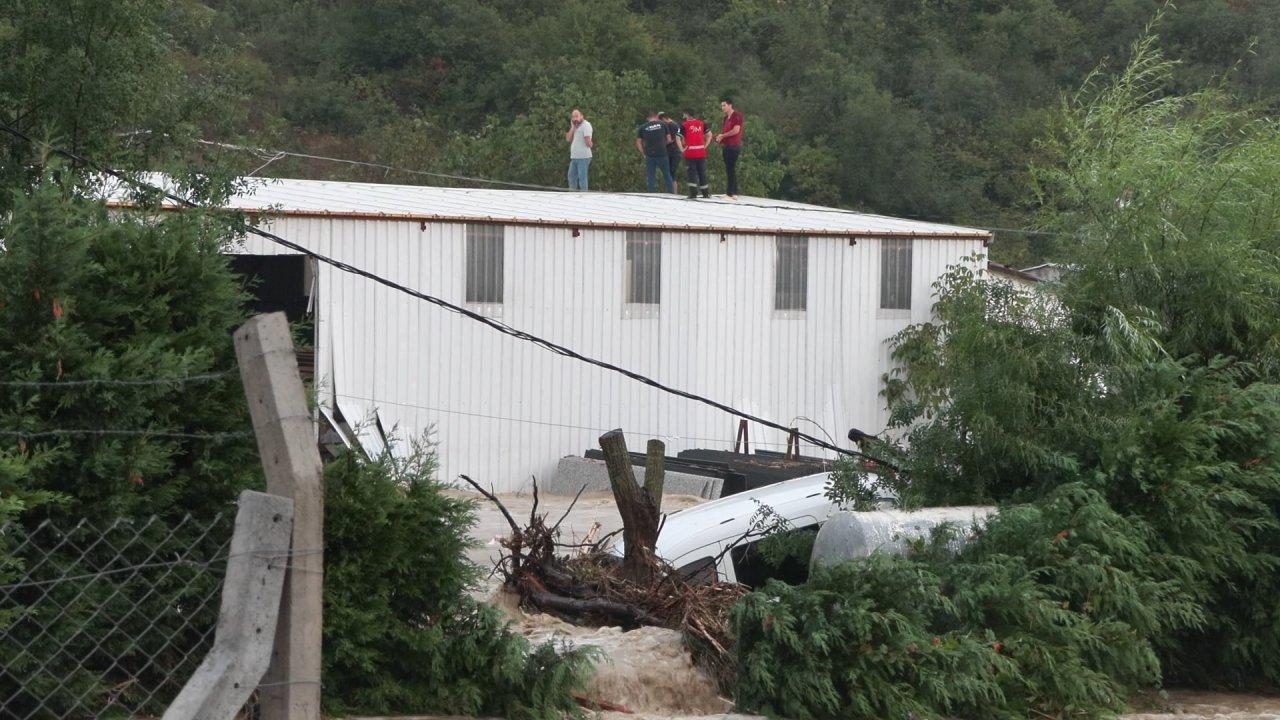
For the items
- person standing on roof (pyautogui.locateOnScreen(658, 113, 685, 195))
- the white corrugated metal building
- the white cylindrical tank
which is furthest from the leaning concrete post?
person standing on roof (pyautogui.locateOnScreen(658, 113, 685, 195))

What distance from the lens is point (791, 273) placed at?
67.3 feet

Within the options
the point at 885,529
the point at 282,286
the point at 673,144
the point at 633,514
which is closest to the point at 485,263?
the point at 282,286

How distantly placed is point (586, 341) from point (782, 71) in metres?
41.3

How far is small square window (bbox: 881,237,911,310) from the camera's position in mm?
20781

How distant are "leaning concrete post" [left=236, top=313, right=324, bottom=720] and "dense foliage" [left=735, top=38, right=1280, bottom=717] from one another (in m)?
2.66

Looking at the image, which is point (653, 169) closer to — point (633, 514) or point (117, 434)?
point (633, 514)

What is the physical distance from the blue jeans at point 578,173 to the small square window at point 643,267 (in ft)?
19.2

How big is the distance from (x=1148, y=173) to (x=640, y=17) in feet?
168

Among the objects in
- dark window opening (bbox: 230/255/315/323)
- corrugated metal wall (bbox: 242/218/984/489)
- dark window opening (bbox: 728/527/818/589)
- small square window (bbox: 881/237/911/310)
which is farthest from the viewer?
dark window opening (bbox: 230/255/315/323)

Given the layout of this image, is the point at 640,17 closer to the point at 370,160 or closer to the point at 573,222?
the point at 370,160

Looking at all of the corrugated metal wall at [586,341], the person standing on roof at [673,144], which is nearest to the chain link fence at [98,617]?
the corrugated metal wall at [586,341]

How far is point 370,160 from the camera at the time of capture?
44250mm

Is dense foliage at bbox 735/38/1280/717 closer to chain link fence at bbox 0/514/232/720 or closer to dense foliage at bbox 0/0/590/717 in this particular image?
dense foliage at bbox 0/0/590/717

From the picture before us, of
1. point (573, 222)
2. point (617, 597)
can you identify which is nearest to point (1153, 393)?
point (617, 597)
